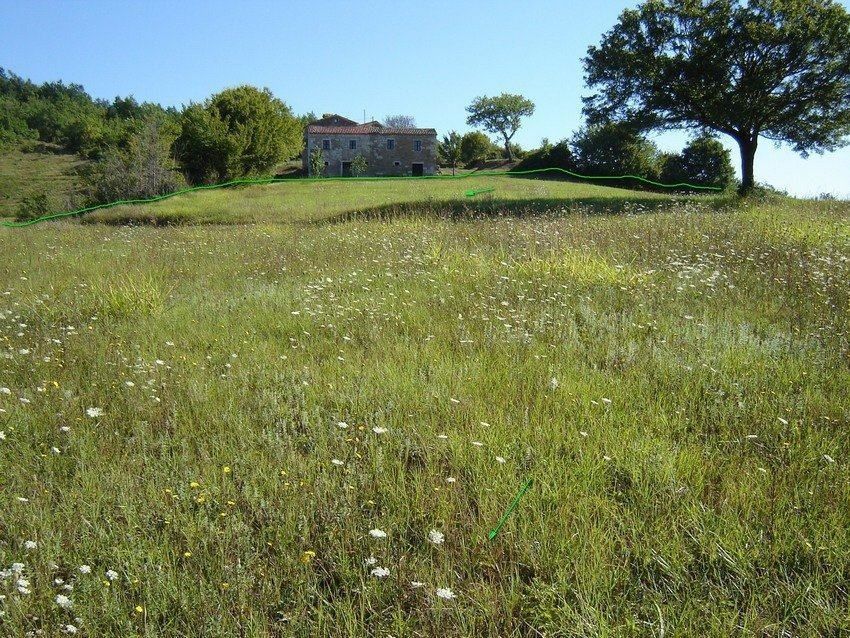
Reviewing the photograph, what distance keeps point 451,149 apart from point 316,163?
2066 cm

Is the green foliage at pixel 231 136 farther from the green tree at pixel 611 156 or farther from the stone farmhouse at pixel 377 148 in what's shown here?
the green tree at pixel 611 156

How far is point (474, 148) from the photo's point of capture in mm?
74875

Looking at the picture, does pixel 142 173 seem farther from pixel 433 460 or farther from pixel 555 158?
pixel 433 460

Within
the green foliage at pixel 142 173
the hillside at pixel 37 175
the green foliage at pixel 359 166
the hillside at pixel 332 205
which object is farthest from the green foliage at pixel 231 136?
the hillside at pixel 332 205

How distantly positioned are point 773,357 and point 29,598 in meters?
5.08

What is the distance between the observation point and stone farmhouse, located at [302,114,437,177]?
67.6 m

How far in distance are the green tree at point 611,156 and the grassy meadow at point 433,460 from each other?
4171cm

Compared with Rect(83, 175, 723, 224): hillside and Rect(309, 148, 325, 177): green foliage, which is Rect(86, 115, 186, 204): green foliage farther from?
Rect(309, 148, 325, 177): green foliage

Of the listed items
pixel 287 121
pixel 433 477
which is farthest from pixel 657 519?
pixel 287 121

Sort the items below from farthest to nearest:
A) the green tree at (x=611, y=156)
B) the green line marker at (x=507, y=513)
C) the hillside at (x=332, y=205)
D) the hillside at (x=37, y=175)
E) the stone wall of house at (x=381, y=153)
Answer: the stone wall of house at (x=381, y=153) → the hillside at (x=37, y=175) → the green tree at (x=611, y=156) → the hillside at (x=332, y=205) → the green line marker at (x=507, y=513)

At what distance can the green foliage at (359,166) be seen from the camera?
210 ft

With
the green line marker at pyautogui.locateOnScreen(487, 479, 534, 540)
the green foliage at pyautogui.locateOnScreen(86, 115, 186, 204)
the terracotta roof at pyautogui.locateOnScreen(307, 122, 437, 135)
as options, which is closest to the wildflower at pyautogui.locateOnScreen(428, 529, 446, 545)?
the green line marker at pyautogui.locateOnScreen(487, 479, 534, 540)

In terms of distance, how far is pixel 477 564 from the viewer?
95.4 inches

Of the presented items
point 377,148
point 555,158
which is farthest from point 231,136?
point 555,158
